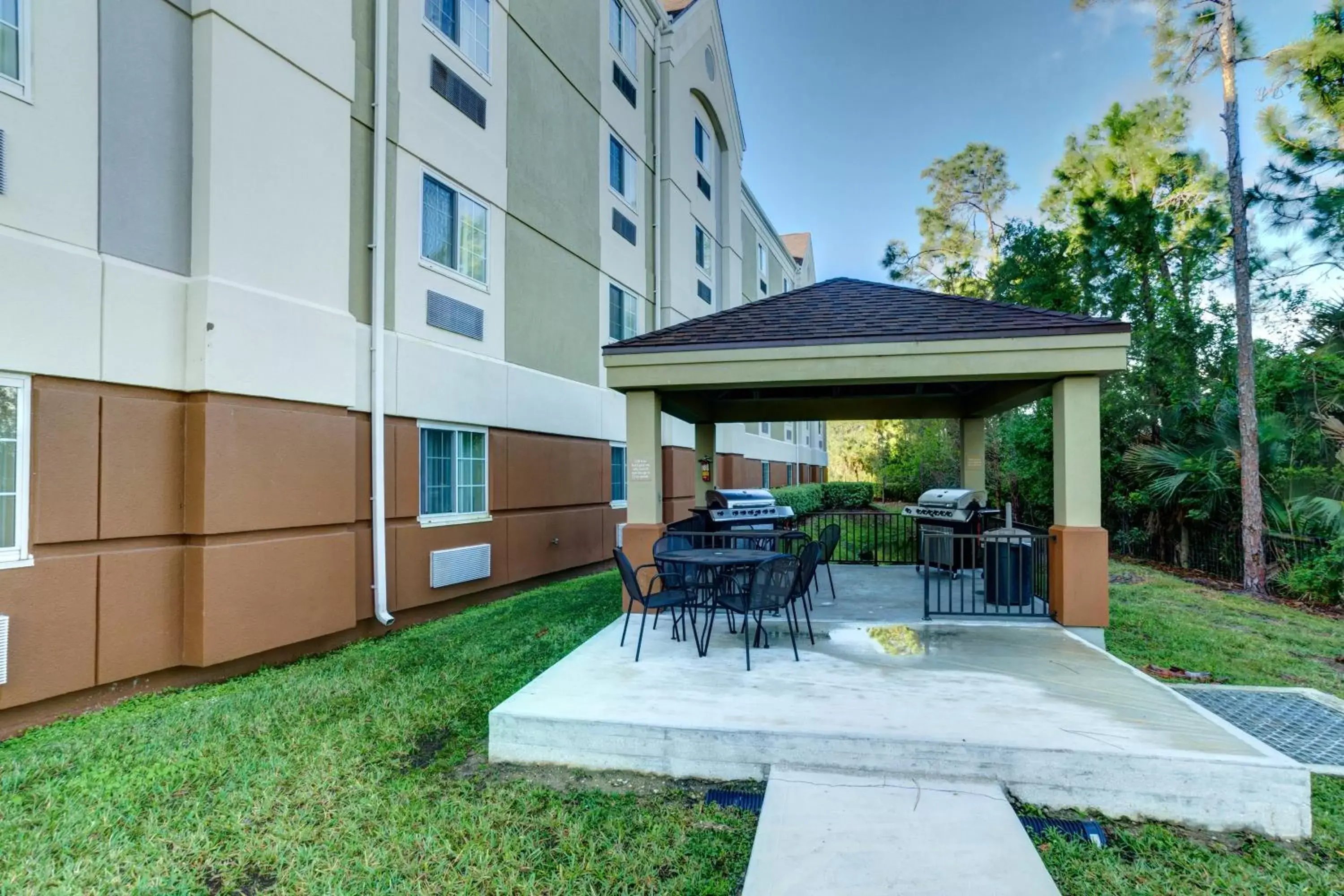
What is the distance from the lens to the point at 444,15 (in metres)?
9.27

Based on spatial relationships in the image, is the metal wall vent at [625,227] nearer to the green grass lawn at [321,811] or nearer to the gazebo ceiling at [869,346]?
the gazebo ceiling at [869,346]

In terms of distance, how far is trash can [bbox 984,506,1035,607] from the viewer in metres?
7.39

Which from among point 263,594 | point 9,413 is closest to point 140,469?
point 9,413

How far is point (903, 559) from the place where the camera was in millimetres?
13344

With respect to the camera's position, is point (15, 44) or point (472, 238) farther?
point (472, 238)

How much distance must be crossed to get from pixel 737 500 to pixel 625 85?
9.14 meters

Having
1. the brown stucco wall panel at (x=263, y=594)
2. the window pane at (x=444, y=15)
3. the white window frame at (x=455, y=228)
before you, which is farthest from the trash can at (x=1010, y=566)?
the window pane at (x=444, y=15)

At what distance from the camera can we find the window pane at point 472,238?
948cm

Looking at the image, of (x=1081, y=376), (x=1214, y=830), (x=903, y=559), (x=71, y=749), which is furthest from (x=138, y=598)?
(x=903, y=559)

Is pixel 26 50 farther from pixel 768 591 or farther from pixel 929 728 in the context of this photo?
pixel 929 728

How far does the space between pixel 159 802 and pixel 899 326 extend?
24.0 feet

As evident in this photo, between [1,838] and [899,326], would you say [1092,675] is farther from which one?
[1,838]

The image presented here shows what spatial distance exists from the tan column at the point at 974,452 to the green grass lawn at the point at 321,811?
857 cm

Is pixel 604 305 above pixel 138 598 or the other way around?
above
